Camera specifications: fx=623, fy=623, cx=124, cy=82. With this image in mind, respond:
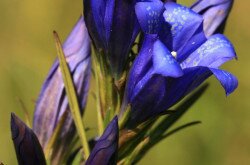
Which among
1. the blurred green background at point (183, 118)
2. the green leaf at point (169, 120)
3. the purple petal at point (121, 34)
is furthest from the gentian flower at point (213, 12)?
the blurred green background at point (183, 118)

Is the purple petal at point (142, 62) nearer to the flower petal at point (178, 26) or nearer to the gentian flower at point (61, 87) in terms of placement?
the flower petal at point (178, 26)

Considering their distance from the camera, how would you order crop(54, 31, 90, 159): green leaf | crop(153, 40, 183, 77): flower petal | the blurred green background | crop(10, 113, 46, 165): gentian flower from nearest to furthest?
crop(153, 40, 183, 77): flower petal < crop(10, 113, 46, 165): gentian flower < crop(54, 31, 90, 159): green leaf < the blurred green background

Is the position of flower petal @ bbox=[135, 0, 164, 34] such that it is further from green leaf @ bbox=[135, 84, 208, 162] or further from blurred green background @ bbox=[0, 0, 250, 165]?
blurred green background @ bbox=[0, 0, 250, 165]

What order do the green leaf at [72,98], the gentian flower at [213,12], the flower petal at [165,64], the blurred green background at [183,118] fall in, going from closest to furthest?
1. the flower petal at [165,64]
2. the green leaf at [72,98]
3. the gentian flower at [213,12]
4. the blurred green background at [183,118]

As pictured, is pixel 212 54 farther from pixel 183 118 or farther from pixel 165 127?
pixel 183 118

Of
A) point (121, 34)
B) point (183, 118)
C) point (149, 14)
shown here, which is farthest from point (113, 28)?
point (183, 118)

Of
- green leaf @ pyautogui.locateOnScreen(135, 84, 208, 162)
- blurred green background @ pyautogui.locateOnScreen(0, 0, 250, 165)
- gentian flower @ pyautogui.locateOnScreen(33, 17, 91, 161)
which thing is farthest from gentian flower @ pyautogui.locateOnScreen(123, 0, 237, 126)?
blurred green background @ pyautogui.locateOnScreen(0, 0, 250, 165)
